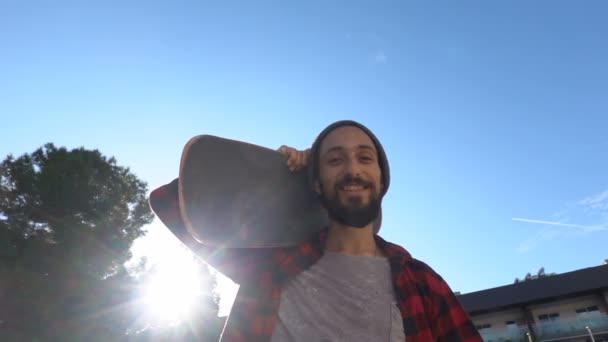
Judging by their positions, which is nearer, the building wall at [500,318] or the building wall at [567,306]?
the building wall at [567,306]

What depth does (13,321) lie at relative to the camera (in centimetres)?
1747

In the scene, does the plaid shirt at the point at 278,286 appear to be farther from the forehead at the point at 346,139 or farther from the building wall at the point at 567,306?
the building wall at the point at 567,306

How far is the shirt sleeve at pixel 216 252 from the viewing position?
2.06 m

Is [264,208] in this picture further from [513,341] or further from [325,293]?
[513,341]

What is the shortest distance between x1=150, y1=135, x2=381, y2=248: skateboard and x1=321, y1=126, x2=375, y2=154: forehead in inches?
9.5

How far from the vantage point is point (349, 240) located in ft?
7.45

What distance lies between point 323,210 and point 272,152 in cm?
56

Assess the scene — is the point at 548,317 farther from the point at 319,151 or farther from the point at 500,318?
the point at 319,151

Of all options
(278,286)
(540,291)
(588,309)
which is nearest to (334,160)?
(278,286)

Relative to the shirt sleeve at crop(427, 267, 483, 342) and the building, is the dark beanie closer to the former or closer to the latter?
the shirt sleeve at crop(427, 267, 483, 342)

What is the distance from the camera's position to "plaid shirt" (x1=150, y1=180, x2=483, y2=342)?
1.85 m

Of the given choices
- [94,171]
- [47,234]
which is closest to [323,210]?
Answer: [47,234]

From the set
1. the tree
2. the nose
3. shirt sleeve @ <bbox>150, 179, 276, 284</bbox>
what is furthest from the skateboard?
the tree

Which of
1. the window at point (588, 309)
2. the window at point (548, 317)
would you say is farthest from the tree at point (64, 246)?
the window at point (588, 309)
